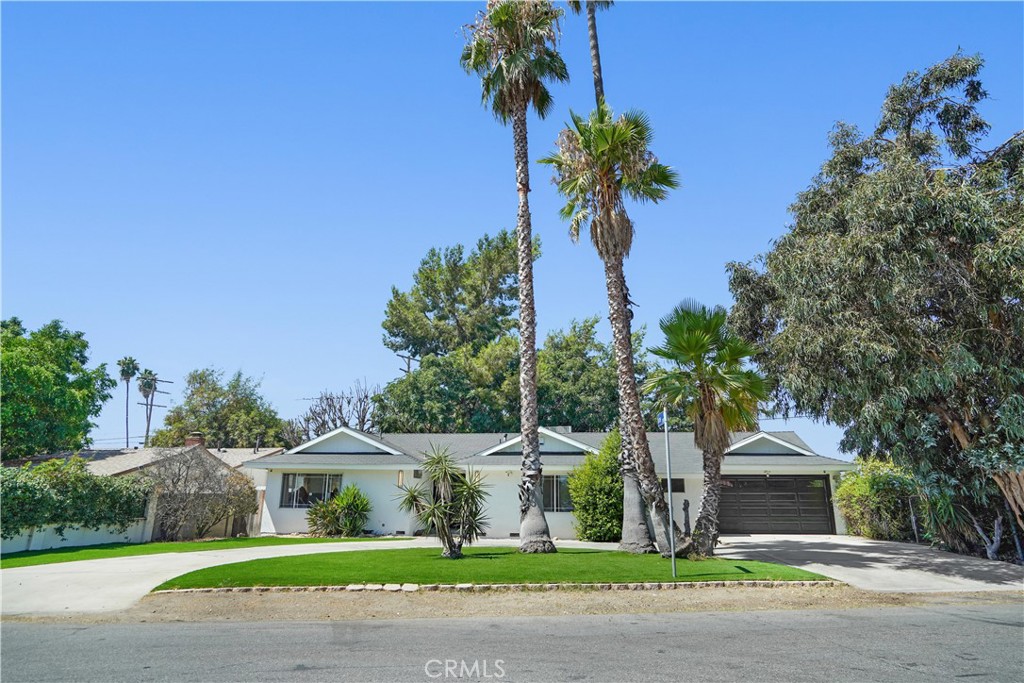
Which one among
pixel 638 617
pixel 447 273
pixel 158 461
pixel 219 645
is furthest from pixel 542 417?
pixel 219 645

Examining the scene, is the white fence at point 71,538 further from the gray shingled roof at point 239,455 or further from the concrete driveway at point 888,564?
the concrete driveway at point 888,564

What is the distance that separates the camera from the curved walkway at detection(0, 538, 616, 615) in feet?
35.0

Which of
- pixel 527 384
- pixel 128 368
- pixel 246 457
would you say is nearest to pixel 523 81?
pixel 527 384

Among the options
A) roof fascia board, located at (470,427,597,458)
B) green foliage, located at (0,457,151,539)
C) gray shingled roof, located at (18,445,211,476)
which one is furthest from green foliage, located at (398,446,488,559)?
gray shingled roof, located at (18,445,211,476)

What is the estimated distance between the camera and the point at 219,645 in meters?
7.56

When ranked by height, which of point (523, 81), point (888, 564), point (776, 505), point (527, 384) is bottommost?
point (888, 564)

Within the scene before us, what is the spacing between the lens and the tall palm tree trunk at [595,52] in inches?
724

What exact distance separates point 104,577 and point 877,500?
24116 mm

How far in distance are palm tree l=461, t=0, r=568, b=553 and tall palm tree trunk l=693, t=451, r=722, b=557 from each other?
427 centimetres

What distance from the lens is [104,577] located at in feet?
43.0

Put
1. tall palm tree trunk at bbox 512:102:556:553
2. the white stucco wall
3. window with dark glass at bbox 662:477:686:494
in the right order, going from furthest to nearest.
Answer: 1. window with dark glass at bbox 662:477:686:494
2. the white stucco wall
3. tall palm tree trunk at bbox 512:102:556:553

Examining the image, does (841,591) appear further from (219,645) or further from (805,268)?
(219,645)

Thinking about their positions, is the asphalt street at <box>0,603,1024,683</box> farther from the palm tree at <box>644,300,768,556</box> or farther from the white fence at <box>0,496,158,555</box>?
the white fence at <box>0,496,158,555</box>

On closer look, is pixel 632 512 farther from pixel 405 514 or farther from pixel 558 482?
pixel 405 514
